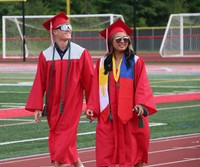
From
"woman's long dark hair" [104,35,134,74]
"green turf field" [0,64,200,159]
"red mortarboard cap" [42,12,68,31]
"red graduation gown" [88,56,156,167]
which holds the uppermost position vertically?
"red mortarboard cap" [42,12,68,31]

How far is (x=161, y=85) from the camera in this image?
95.4ft

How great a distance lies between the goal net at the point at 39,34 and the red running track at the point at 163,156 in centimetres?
3326

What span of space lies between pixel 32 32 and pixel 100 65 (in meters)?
39.9

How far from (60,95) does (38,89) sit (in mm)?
267

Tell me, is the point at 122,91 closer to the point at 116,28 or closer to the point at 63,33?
the point at 116,28

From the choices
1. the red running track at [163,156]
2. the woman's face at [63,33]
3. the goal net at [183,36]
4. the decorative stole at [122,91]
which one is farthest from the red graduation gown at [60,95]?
the goal net at [183,36]

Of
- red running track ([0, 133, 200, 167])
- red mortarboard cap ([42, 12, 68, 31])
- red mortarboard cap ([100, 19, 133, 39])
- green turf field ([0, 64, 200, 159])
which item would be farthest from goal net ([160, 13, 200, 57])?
red mortarboard cap ([100, 19, 133, 39])

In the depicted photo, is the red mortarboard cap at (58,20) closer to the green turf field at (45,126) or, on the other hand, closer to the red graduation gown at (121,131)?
the red graduation gown at (121,131)

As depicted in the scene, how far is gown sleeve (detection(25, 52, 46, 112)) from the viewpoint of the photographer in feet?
36.3

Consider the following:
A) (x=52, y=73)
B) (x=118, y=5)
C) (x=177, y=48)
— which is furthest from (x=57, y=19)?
(x=118, y=5)

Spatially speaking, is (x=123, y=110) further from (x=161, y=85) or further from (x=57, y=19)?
(x=161, y=85)

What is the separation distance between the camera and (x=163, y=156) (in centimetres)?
1391

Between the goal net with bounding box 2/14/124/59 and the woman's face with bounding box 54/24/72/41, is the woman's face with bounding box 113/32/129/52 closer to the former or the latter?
the woman's face with bounding box 54/24/72/41

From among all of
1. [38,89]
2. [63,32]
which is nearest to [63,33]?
[63,32]
